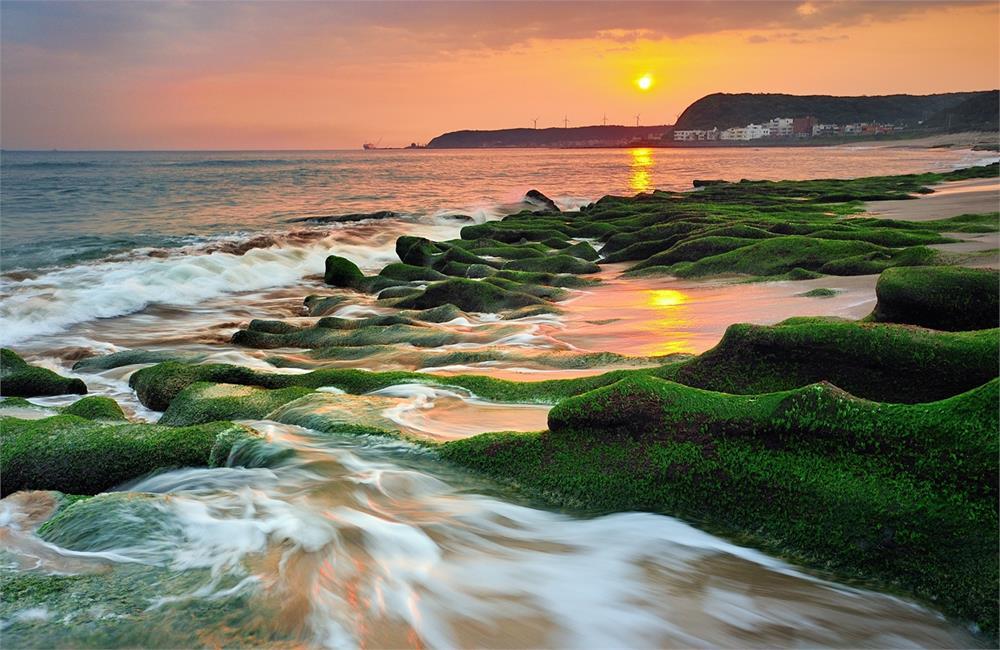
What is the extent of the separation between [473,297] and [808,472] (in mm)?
8253

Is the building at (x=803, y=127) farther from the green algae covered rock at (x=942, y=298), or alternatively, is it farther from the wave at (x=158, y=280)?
the green algae covered rock at (x=942, y=298)

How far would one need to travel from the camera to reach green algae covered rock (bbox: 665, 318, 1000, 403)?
393cm

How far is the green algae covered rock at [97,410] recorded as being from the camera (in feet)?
19.6

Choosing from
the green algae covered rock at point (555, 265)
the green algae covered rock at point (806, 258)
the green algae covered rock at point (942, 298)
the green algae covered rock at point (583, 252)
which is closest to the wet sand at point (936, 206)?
the green algae covered rock at point (583, 252)

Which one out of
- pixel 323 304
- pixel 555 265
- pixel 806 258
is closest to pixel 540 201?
pixel 555 265

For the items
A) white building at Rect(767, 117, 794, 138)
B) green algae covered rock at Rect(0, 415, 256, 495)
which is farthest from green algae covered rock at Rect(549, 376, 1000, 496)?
white building at Rect(767, 117, 794, 138)

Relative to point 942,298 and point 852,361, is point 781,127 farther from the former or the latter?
point 852,361

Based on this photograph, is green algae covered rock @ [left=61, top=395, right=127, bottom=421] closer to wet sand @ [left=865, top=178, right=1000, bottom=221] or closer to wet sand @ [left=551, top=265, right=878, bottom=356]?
wet sand @ [left=551, top=265, right=878, bottom=356]

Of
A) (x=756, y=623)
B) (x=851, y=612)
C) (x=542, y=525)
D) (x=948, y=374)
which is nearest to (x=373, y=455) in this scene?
(x=542, y=525)

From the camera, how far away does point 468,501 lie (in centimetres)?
411

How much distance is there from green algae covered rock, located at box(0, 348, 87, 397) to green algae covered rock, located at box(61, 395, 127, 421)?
5.09 feet

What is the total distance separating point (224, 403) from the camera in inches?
233

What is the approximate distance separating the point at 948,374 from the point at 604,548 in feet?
6.63

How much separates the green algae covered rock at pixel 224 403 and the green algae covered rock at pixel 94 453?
0.75m
